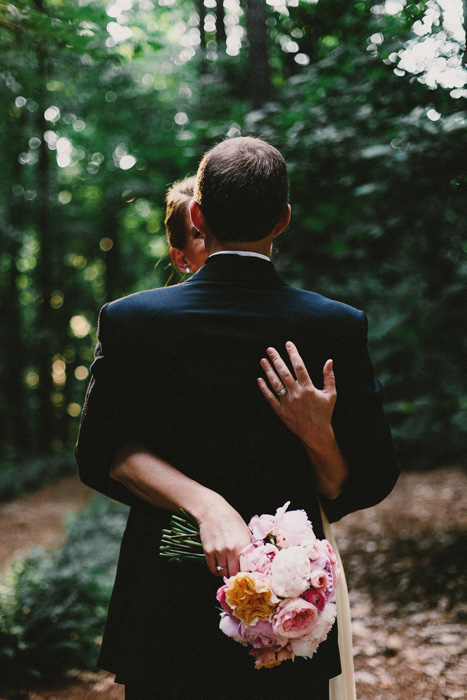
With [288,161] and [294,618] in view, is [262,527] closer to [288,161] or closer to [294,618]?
[294,618]

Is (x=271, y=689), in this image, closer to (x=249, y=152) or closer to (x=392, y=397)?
(x=249, y=152)

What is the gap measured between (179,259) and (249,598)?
1583 millimetres

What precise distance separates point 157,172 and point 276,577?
8.28 metres

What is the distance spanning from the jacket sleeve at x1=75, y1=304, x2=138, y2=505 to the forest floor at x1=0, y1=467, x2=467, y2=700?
9.20 feet

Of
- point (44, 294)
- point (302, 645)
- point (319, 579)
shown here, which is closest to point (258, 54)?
point (319, 579)

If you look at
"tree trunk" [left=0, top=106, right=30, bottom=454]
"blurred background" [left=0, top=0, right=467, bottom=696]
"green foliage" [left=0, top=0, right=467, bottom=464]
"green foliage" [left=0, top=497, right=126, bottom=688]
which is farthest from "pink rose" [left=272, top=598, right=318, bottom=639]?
"tree trunk" [left=0, top=106, right=30, bottom=454]

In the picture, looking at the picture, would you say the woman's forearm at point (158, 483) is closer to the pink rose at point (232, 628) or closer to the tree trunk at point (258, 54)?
the pink rose at point (232, 628)

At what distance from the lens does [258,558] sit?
1239 millimetres

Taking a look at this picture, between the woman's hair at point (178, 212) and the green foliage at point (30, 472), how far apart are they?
10.4 meters

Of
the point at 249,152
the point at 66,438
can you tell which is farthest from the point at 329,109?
the point at 66,438

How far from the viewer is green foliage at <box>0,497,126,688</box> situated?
12.2ft

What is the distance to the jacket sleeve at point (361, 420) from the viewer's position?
1496mm

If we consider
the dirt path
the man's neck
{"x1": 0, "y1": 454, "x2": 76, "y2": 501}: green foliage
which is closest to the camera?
the man's neck

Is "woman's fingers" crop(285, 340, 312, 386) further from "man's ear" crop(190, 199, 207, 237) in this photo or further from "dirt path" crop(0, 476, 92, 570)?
"dirt path" crop(0, 476, 92, 570)
